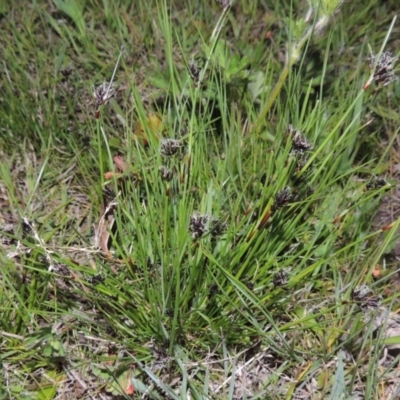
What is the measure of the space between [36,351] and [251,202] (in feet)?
2.39

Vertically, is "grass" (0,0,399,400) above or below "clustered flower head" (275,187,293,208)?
below

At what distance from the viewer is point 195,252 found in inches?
58.4

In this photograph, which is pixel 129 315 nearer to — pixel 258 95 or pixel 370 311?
pixel 370 311

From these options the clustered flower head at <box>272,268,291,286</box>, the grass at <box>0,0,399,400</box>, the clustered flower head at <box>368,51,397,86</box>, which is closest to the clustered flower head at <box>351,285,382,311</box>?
the grass at <box>0,0,399,400</box>

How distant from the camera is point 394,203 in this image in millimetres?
1946

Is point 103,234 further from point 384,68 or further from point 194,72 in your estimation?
point 384,68

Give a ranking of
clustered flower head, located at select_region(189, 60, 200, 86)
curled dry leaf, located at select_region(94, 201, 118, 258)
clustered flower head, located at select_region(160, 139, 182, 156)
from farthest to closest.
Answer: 1. curled dry leaf, located at select_region(94, 201, 118, 258)
2. clustered flower head, located at select_region(189, 60, 200, 86)
3. clustered flower head, located at select_region(160, 139, 182, 156)

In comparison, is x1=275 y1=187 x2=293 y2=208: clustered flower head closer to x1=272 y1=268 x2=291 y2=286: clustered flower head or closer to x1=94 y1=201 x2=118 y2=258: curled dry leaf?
x1=272 y1=268 x2=291 y2=286: clustered flower head

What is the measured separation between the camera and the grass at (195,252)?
5.08ft

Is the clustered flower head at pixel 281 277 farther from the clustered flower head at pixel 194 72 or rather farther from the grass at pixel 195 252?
the clustered flower head at pixel 194 72

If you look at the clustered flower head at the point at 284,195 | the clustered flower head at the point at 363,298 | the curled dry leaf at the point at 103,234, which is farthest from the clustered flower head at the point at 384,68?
the curled dry leaf at the point at 103,234

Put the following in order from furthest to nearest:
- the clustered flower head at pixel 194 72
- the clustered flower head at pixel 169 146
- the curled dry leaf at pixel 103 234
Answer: the curled dry leaf at pixel 103 234 < the clustered flower head at pixel 194 72 < the clustered flower head at pixel 169 146

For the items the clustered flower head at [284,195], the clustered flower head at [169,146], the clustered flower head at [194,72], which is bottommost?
the clustered flower head at [284,195]

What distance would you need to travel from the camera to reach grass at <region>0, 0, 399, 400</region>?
1550 millimetres
